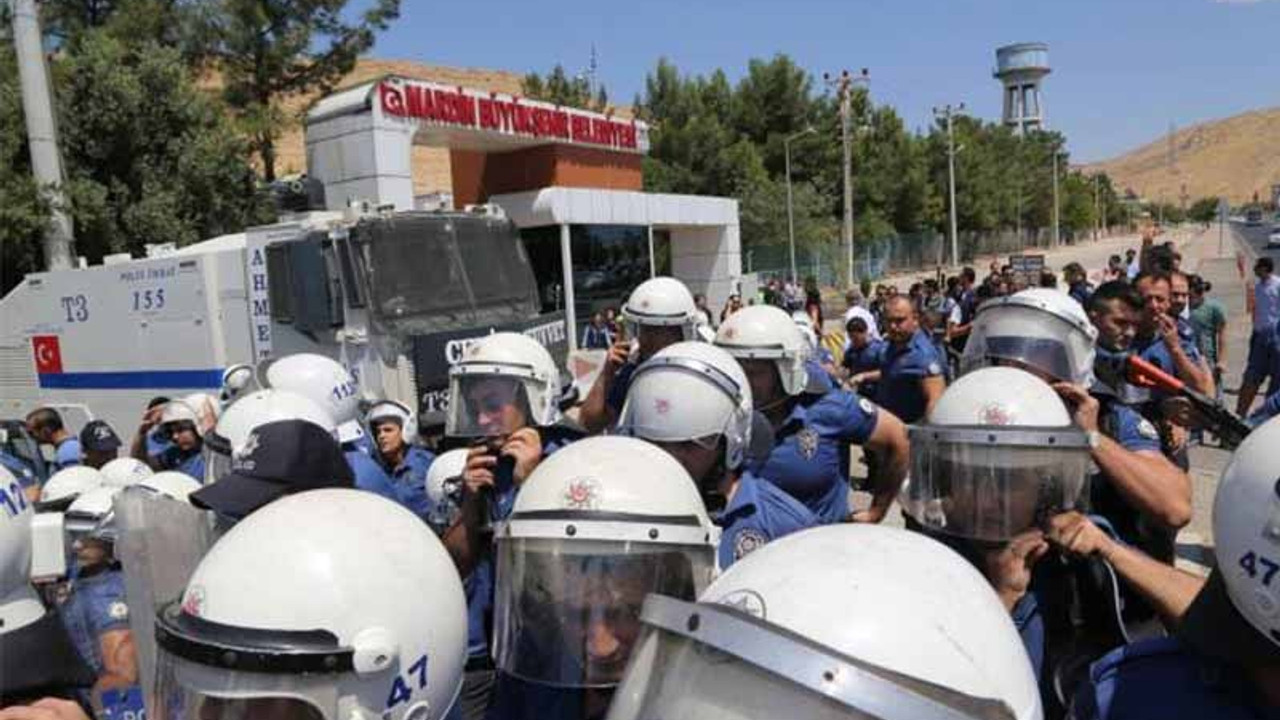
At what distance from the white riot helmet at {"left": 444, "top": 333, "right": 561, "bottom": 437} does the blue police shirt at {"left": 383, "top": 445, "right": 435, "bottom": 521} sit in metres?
0.48

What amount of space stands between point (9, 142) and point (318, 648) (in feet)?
67.4

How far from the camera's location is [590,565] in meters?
2.12

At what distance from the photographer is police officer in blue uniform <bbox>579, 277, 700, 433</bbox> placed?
15.8 ft

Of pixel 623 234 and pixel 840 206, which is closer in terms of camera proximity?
pixel 623 234

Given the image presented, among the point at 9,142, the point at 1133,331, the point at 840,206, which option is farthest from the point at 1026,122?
the point at 1133,331

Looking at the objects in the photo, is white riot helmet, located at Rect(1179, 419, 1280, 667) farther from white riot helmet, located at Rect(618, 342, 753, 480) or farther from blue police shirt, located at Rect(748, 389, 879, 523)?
blue police shirt, located at Rect(748, 389, 879, 523)

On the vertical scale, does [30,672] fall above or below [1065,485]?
below

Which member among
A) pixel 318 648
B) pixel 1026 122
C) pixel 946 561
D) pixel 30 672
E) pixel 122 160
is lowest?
pixel 30 672

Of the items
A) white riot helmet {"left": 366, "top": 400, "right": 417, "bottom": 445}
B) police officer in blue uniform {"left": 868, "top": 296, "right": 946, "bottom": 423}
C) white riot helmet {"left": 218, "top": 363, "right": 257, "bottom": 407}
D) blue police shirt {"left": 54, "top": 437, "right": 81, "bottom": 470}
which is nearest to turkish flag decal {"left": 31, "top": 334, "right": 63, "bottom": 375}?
blue police shirt {"left": 54, "top": 437, "right": 81, "bottom": 470}

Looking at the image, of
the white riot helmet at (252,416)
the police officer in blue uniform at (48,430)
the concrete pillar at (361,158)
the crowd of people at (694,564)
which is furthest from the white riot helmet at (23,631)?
the concrete pillar at (361,158)

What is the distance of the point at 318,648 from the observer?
1.66m

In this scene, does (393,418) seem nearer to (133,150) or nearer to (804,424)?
(804,424)

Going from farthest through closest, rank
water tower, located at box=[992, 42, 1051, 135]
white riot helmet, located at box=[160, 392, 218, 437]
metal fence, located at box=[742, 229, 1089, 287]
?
1. water tower, located at box=[992, 42, 1051, 135]
2. metal fence, located at box=[742, 229, 1089, 287]
3. white riot helmet, located at box=[160, 392, 218, 437]

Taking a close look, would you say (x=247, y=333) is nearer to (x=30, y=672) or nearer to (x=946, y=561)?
(x=30, y=672)
